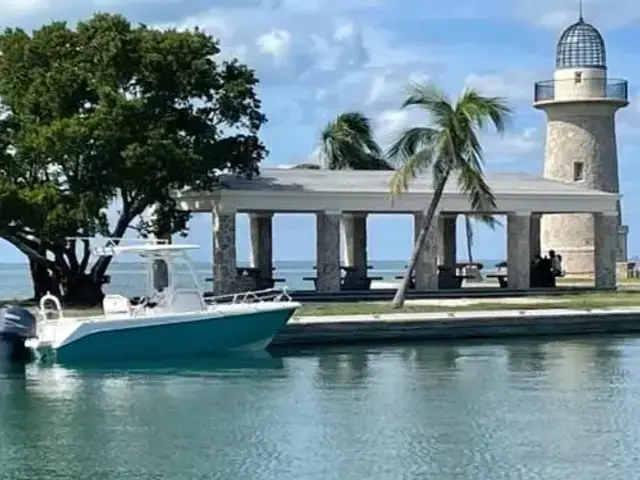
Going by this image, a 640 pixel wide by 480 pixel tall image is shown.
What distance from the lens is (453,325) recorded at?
37.3 meters

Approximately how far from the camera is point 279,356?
112 feet

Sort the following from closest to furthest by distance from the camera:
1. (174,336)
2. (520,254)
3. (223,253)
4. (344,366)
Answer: (344,366) < (174,336) < (223,253) < (520,254)

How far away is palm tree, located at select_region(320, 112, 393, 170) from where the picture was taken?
5525 centimetres

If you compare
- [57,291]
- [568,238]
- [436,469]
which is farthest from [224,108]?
[436,469]

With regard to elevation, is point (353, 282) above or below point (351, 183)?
below

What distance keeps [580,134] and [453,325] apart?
22214 mm

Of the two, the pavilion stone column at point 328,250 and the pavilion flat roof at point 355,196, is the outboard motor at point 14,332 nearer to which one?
the pavilion flat roof at point 355,196

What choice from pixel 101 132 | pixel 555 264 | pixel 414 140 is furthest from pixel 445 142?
pixel 555 264

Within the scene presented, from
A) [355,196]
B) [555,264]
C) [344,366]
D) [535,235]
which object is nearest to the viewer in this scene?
[344,366]

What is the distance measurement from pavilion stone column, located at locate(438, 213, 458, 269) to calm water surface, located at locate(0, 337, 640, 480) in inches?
764

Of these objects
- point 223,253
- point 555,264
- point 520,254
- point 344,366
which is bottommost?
point 344,366

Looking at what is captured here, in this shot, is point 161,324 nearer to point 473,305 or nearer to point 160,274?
point 160,274

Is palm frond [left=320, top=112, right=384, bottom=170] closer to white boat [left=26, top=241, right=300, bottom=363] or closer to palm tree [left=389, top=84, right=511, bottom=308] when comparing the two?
palm tree [left=389, top=84, right=511, bottom=308]

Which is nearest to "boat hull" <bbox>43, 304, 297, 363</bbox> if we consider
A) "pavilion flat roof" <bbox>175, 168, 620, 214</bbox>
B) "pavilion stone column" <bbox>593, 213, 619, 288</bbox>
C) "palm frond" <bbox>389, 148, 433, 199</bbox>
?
"palm frond" <bbox>389, 148, 433, 199</bbox>
